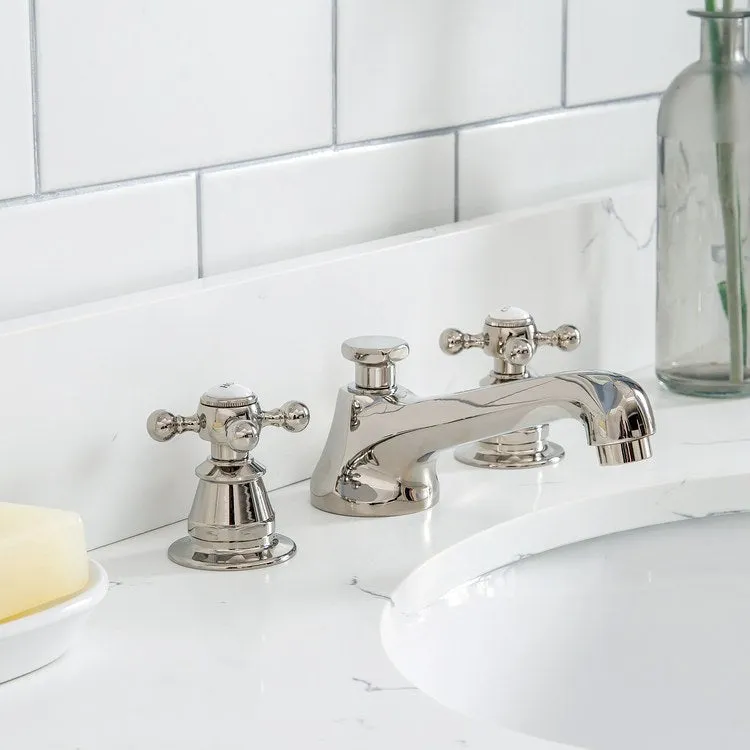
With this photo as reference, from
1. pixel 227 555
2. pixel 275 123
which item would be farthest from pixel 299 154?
pixel 227 555

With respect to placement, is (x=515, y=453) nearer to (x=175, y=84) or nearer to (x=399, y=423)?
(x=399, y=423)

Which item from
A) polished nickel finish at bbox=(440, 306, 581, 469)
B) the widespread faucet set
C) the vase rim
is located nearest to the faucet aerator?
the widespread faucet set

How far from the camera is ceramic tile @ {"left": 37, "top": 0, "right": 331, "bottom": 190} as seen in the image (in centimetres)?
65

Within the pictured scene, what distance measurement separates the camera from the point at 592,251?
0.96 m

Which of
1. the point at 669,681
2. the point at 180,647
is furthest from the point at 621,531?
the point at 180,647

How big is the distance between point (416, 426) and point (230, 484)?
0.34ft

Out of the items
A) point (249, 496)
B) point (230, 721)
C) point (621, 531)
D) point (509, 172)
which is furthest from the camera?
point (509, 172)

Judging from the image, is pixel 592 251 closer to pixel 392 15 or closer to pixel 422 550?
pixel 392 15

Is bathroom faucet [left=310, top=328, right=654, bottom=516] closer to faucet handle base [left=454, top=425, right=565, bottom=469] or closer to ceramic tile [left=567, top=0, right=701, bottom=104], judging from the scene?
faucet handle base [left=454, top=425, right=565, bottom=469]

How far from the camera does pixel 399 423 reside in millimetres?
705

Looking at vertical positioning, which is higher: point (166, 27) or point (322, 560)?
point (166, 27)

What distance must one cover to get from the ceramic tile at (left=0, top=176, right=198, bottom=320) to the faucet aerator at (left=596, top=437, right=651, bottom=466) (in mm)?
236

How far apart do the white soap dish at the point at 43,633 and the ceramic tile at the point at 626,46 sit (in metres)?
0.58

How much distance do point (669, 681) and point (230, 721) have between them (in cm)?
31
